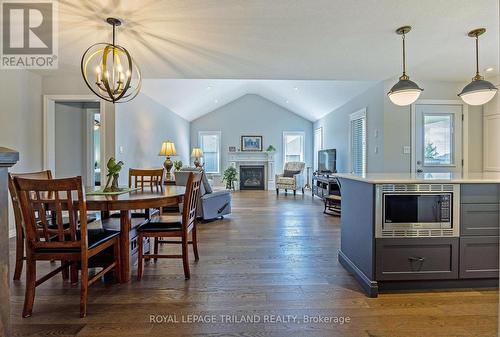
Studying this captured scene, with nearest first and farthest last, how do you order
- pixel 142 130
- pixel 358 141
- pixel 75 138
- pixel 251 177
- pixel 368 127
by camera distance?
1. pixel 368 127
2. pixel 75 138
3. pixel 142 130
4. pixel 358 141
5. pixel 251 177

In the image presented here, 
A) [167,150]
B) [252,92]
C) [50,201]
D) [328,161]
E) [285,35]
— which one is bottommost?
[50,201]

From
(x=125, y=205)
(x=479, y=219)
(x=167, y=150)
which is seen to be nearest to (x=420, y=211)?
(x=479, y=219)

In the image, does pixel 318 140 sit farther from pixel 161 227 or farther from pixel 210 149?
pixel 161 227

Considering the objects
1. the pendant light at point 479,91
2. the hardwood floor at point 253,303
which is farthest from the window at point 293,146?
the pendant light at point 479,91

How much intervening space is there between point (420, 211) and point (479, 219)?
1.64 feet

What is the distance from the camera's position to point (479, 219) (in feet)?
7.26

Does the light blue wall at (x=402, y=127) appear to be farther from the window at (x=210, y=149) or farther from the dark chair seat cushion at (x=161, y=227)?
the window at (x=210, y=149)

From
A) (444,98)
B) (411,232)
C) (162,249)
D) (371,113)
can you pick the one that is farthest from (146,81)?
(444,98)

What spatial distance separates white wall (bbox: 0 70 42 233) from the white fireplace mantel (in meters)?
6.20

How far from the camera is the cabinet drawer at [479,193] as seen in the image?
86.1 inches

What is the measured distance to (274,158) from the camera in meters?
9.80

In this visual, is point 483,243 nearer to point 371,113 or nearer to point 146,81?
point 371,113

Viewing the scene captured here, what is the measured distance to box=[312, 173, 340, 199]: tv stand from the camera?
5.76 metres

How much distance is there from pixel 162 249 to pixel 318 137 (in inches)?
279
